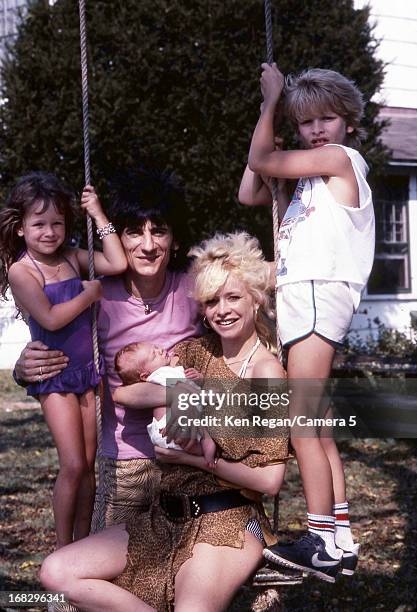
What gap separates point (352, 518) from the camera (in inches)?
234

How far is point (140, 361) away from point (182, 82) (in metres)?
5.81

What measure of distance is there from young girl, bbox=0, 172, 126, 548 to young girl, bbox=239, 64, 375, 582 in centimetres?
63

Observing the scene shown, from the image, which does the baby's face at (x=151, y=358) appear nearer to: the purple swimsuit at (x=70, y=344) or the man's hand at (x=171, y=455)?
the purple swimsuit at (x=70, y=344)

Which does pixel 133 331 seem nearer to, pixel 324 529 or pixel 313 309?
pixel 313 309

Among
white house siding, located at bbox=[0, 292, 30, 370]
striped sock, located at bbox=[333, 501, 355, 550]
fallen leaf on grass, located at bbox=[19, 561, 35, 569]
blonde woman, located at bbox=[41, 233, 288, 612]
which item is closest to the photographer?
blonde woman, located at bbox=[41, 233, 288, 612]

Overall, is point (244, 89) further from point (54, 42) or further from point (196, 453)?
point (196, 453)

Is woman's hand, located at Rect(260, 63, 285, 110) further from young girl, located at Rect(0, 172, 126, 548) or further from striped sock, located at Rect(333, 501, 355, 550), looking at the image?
striped sock, located at Rect(333, 501, 355, 550)

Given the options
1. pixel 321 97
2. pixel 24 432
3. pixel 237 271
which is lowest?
pixel 24 432

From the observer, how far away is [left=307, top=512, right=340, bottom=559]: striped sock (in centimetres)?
288

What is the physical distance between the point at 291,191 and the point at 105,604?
145 cm

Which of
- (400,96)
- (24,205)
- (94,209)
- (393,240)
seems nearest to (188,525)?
(94,209)

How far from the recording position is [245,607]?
456cm

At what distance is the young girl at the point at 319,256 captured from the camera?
2.91m

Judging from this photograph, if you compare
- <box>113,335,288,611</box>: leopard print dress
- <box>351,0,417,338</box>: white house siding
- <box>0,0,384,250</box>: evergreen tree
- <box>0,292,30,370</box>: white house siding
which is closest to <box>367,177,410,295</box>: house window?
<box>351,0,417,338</box>: white house siding
